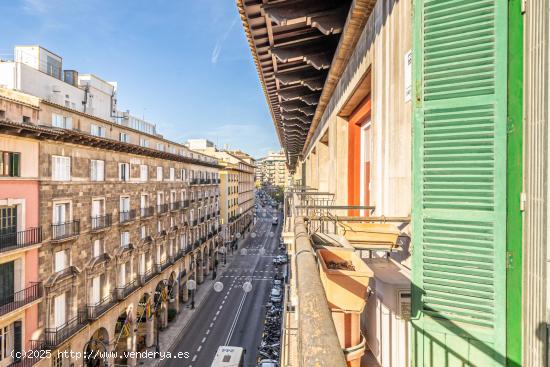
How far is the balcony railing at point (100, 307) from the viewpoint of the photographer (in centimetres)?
2036

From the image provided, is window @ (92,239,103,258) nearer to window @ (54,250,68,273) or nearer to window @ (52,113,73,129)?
window @ (54,250,68,273)

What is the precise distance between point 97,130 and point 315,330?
25852 mm

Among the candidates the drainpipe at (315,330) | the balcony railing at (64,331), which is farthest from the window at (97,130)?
the drainpipe at (315,330)

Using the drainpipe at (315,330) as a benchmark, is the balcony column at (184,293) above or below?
below

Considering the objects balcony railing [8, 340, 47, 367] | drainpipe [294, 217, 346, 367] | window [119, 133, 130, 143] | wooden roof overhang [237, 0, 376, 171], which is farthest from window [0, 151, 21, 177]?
drainpipe [294, 217, 346, 367]

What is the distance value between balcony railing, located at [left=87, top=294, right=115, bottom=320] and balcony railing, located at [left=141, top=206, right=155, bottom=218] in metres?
7.79

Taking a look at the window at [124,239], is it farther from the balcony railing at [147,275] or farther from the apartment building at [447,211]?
the apartment building at [447,211]

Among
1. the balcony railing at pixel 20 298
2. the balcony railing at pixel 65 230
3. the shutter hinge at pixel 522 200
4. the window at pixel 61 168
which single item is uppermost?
the window at pixel 61 168

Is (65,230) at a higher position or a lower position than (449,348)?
lower

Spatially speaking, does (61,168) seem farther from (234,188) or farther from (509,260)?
(234,188)

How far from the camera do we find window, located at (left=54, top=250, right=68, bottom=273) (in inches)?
711

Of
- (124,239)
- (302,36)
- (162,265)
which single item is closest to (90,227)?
(124,239)

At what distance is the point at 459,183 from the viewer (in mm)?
3682

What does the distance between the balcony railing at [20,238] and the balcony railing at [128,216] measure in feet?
27.5
